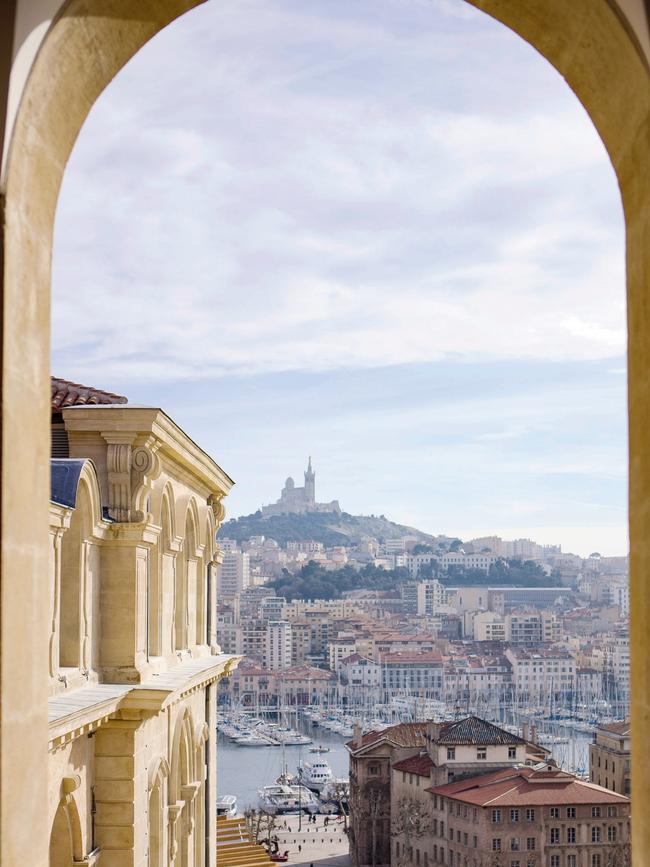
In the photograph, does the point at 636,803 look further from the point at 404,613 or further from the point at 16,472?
the point at 404,613

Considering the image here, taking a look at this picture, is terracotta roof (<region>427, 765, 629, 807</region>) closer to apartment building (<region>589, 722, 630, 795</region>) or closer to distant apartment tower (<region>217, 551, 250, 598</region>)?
apartment building (<region>589, 722, 630, 795</region>)

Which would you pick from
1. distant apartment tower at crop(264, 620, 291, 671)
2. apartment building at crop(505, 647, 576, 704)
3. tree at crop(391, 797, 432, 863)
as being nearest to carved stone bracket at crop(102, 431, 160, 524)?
tree at crop(391, 797, 432, 863)

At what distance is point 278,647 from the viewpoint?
12838 centimetres

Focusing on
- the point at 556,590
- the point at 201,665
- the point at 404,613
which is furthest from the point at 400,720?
the point at 201,665

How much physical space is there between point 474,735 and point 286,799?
2335 centimetres

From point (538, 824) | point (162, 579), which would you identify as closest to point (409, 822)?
point (538, 824)

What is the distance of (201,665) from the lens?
40.3 feet

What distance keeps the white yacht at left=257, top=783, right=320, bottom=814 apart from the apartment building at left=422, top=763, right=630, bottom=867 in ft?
77.5

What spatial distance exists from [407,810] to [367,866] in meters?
4.26

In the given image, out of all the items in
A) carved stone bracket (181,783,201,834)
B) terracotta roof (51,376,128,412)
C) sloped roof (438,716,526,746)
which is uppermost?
terracotta roof (51,376,128,412)

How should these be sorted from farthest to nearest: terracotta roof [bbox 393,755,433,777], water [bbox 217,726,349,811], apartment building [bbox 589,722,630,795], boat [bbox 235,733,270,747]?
boat [bbox 235,733,270,747] < water [bbox 217,726,349,811] < apartment building [bbox 589,722,630,795] < terracotta roof [bbox 393,755,433,777]

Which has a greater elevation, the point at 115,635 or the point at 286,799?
the point at 115,635

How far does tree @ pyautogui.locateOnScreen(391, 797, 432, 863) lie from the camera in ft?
152

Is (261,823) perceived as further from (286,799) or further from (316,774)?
(316,774)
